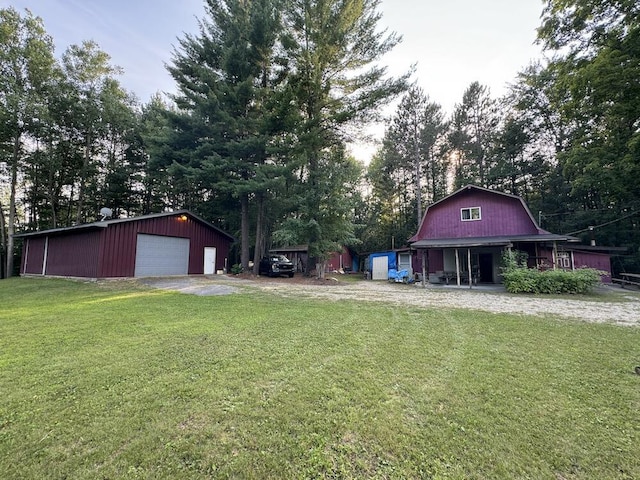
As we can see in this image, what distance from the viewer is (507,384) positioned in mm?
2967

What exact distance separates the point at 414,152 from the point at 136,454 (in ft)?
87.0

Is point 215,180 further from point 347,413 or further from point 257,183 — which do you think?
point 347,413

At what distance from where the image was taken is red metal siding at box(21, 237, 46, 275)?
52.4 ft

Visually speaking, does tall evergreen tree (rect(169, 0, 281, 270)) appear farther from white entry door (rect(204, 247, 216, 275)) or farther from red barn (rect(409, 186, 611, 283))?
red barn (rect(409, 186, 611, 283))

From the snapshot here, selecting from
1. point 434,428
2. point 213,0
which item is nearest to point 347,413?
point 434,428

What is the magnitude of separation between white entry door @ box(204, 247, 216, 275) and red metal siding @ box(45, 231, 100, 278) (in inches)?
223

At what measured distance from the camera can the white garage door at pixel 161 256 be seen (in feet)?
46.2

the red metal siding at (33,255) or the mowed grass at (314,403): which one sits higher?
the red metal siding at (33,255)

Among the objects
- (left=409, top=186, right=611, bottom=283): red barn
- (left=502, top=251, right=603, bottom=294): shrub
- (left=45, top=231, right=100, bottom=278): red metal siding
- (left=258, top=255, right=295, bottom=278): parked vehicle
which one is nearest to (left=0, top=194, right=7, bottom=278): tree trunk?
(left=45, top=231, right=100, bottom=278): red metal siding

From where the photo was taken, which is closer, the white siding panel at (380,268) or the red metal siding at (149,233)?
the red metal siding at (149,233)

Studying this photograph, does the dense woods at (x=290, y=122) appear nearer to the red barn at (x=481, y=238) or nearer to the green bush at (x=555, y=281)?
the red barn at (x=481, y=238)

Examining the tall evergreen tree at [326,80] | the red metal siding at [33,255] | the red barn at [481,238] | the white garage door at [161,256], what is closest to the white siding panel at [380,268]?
the red barn at [481,238]

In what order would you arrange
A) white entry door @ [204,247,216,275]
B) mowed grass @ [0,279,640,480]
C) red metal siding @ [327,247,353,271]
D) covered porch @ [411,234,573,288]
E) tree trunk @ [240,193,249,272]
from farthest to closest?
red metal siding @ [327,247,353,271], tree trunk @ [240,193,249,272], white entry door @ [204,247,216,275], covered porch @ [411,234,573,288], mowed grass @ [0,279,640,480]

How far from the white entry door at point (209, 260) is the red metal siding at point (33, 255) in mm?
8881
